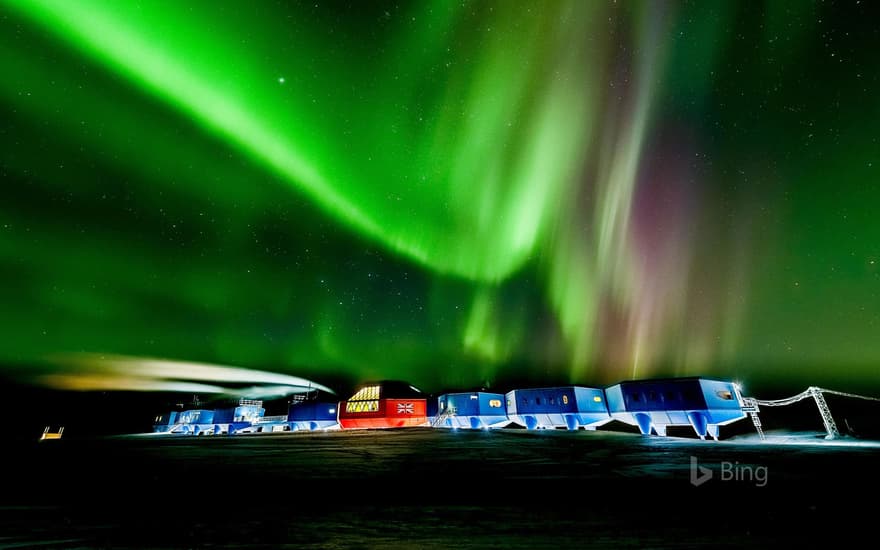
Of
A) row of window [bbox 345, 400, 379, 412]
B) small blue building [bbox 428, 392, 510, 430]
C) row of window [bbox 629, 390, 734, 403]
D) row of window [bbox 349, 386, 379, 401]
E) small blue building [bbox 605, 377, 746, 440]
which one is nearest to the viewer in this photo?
small blue building [bbox 605, 377, 746, 440]

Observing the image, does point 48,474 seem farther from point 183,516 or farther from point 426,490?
point 426,490

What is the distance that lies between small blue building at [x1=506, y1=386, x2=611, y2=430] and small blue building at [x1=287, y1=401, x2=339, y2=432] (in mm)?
62945

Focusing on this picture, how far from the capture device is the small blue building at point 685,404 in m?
48.0

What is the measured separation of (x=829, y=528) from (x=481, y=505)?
7958 millimetres

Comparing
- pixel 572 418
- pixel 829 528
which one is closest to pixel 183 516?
pixel 829 528

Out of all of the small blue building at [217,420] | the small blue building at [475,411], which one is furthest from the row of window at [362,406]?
the small blue building at [217,420]

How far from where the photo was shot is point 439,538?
8.30 m

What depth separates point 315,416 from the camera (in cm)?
11369

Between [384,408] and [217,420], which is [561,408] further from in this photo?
[217,420]

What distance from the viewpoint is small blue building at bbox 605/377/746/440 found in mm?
48031

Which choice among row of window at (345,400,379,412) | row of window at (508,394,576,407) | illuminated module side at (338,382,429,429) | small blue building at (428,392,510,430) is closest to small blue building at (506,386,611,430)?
row of window at (508,394,576,407)

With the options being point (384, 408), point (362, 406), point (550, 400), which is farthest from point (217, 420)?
point (550, 400)

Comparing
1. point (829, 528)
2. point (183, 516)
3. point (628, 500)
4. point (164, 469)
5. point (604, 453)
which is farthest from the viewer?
point (604, 453)

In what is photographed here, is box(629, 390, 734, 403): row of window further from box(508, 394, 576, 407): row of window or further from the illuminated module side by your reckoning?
the illuminated module side
